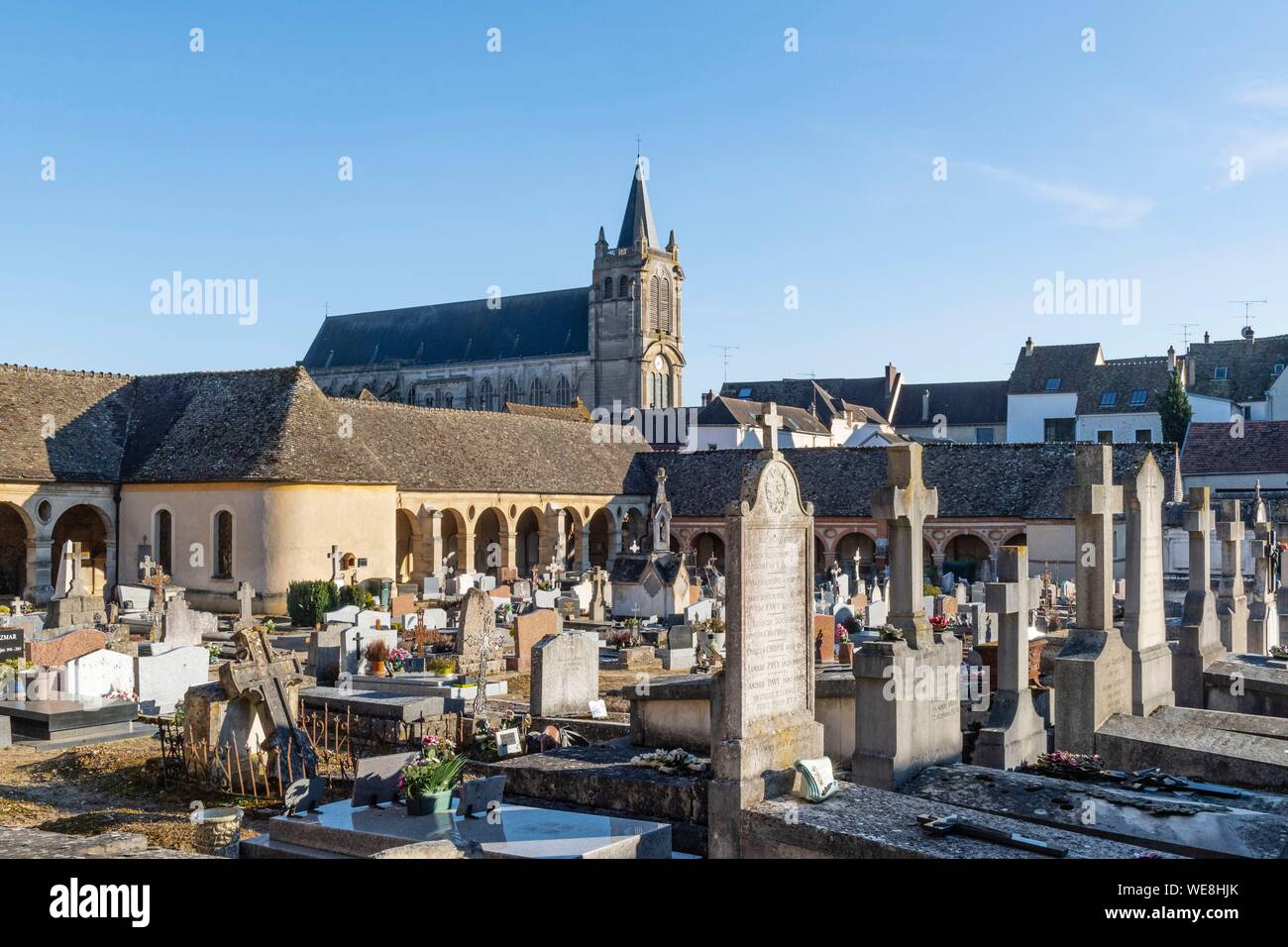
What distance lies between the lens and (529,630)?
71.5 ft

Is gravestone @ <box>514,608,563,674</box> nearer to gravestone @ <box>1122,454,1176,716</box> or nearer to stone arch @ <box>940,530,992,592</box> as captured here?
gravestone @ <box>1122,454,1176,716</box>

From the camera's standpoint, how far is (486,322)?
268ft

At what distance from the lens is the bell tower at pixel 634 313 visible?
75562mm

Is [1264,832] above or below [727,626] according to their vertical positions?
below

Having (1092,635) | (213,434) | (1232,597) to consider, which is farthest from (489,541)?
(1092,635)

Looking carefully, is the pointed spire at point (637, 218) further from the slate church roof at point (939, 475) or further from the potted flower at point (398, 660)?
the potted flower at point (398, 660)

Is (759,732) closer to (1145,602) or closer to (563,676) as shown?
(563,676)

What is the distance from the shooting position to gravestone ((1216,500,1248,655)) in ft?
59.4

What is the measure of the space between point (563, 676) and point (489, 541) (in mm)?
31658

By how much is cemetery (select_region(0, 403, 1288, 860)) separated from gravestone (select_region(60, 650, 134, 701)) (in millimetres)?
41

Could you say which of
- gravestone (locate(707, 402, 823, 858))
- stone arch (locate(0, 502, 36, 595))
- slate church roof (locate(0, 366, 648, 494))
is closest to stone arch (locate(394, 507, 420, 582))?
slate church roof (locate(0, 366, 648, 494))
